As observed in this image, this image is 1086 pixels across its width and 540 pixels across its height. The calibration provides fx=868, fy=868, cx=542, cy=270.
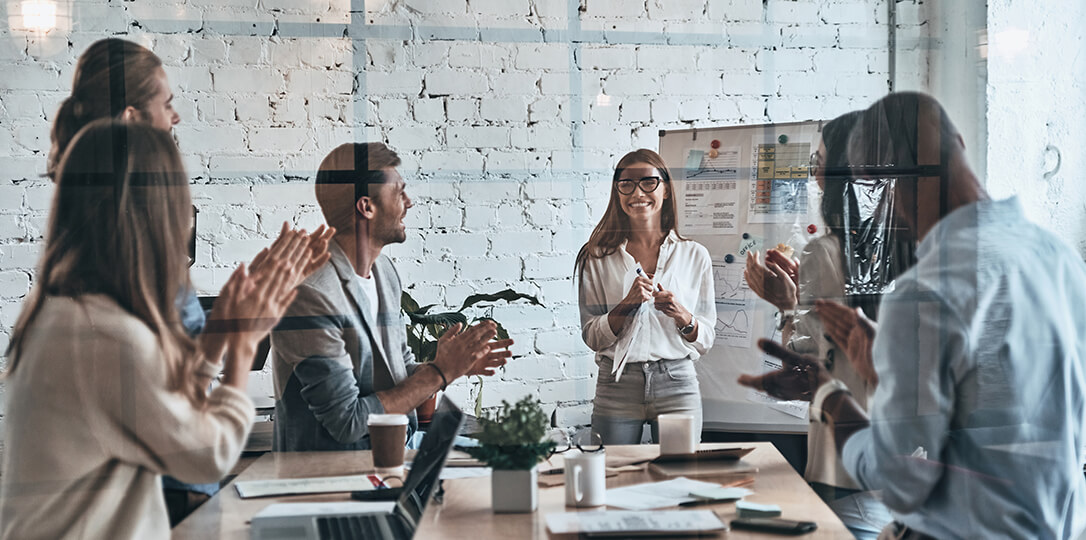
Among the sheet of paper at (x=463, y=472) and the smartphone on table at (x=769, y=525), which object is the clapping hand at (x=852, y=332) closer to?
the smartphone on table at (x=769, y=525)

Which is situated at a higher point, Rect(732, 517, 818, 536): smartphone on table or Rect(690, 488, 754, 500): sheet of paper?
Rect(690, 488, 754, 500): sheet of paper

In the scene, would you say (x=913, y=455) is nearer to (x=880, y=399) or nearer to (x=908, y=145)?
(x=880, y=399)

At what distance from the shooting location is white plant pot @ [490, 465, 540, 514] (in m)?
1.54

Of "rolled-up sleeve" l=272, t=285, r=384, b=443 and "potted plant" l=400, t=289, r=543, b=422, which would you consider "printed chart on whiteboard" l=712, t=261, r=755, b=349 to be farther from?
"rolled-up sleeve" l=272, t=285, r=384, b=443

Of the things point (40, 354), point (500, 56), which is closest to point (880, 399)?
point (500, 56)

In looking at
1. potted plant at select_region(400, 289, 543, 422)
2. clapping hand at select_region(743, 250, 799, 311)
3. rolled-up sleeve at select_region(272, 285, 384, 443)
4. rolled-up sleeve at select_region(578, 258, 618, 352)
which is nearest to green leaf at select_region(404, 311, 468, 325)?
potted plant at select_region(400, 289, 543, 422)

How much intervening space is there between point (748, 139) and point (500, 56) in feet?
1.61

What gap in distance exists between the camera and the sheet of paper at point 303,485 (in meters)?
1.48

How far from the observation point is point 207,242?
143 cm

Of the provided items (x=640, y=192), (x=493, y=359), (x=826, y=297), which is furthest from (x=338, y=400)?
(x=826, y=297)

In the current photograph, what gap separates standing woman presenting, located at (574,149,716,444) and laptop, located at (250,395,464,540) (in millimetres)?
295

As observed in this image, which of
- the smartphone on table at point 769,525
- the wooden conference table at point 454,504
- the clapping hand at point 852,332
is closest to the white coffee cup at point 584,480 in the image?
the wooden conference table at point 454,504

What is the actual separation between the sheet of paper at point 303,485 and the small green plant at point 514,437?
0.20m

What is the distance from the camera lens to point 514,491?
1.54m
